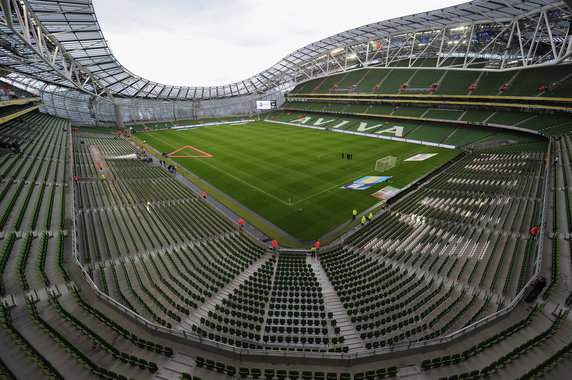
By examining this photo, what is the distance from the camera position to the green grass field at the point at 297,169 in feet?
84.4

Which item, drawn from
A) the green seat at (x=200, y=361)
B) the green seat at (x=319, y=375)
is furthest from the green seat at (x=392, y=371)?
the green seat at (x=200, y=361)

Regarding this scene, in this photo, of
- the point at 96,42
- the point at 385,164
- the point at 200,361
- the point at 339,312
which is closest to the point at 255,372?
the point at 200,361

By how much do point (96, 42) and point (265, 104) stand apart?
5595cm

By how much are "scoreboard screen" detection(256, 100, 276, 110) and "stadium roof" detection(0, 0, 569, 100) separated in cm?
907

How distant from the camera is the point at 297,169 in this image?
36.8 metres

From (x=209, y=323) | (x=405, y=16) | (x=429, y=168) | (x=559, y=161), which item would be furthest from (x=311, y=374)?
(x=405, y=16)

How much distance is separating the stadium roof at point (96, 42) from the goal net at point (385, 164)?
A: 25.0 metres

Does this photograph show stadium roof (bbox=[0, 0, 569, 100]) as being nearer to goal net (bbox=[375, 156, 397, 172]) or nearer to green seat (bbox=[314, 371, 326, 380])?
goal net (bbox=[375, 156, 397, 172])

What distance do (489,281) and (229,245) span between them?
15567 mm

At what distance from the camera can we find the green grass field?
1013 inches

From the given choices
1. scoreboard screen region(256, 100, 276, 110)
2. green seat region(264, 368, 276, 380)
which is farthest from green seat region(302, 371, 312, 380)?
scoreboard screen region(256, 100, 276, 110)

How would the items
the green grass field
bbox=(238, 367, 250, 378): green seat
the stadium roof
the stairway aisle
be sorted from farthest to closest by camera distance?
the stadium roof, the green grass field, the stairway aisle, bbox=(238, 367, 250, 378): green seat

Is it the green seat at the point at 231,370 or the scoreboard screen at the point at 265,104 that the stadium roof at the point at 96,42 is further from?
the green seat at the point at 231,370

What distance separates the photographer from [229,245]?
757 inches
